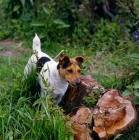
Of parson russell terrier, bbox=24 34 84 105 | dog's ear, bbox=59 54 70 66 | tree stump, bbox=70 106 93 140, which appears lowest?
tree stump, bbox=70 106 93 140

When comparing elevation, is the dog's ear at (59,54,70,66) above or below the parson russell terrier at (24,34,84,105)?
above

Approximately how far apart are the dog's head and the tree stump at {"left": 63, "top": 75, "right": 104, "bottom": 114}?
395mm

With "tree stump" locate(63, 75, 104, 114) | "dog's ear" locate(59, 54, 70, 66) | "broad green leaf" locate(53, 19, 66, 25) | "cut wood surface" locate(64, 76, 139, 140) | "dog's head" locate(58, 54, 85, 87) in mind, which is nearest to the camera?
"cut wood surface" locate(64, 76, 139, 140)

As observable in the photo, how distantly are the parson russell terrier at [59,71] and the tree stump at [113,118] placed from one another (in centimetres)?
41

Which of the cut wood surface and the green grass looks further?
the cut wood surface

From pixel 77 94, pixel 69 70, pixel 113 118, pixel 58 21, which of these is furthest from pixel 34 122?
pixel 58 21

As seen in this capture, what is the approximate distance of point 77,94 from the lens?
463cm

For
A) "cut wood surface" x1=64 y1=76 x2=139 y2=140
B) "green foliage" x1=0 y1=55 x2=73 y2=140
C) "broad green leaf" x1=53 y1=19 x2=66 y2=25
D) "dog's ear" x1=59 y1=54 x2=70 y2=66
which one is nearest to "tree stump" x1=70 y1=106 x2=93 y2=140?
"cut wood surface" x1=64 y1=76 x2=139 y2=140

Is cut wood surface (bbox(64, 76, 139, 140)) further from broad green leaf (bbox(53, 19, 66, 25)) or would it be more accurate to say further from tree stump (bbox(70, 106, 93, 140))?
broad green leaf (bbox(53, 19, 66, 25))

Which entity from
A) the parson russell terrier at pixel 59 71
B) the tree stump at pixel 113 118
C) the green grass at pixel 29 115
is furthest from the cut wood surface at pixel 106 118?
the parson russell terrier at pixel 59 71

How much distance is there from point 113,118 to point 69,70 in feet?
2.36

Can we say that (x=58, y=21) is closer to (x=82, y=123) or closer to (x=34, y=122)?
(x=82, y=123)

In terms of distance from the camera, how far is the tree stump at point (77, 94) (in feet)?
14.8

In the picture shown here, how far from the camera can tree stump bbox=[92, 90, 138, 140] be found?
3.91 m
